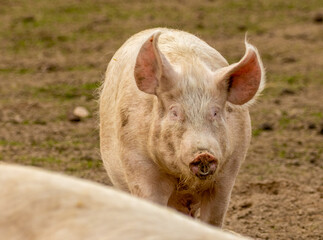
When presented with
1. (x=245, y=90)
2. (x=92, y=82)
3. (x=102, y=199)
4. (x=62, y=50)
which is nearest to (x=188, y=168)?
(x=245, y=90)

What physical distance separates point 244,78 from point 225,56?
6.70 meters

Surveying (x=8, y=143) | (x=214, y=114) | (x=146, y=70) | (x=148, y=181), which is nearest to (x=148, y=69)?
(x=146, y=70)

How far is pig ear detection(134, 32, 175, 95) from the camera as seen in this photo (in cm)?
590

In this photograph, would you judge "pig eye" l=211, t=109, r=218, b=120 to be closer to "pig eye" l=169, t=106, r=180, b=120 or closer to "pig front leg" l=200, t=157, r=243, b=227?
"pig eye" l=169, t=106, r=180, b=120

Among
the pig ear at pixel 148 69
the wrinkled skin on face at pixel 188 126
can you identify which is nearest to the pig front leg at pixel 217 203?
the wrinkled skin on face at pixel 188 126

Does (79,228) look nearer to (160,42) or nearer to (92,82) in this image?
(160,42)

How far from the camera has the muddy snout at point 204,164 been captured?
531 centimetres

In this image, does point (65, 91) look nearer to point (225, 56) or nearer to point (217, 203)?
point (225, 56)

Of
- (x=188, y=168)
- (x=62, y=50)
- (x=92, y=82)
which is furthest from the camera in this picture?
(x=62, y=50)

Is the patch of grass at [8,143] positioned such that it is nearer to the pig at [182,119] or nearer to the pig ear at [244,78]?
the pig at [182,119]

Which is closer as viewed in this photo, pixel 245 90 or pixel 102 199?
pixel 102 199

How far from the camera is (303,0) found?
52.7 feet

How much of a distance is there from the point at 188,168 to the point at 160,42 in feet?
4.41

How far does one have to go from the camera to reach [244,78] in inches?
237
